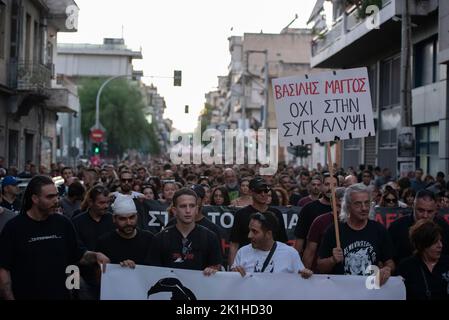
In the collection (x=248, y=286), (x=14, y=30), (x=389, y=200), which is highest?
(x=14, y=30)

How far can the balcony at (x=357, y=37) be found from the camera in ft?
85.0

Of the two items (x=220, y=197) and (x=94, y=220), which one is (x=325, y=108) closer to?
(x=94, y=220)

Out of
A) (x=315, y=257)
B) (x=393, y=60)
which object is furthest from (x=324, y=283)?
(x=393, y=60)

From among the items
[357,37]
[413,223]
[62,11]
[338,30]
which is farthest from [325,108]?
[62,11]

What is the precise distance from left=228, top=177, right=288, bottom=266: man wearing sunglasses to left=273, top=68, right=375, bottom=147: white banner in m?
1.18

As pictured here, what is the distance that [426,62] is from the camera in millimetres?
27969

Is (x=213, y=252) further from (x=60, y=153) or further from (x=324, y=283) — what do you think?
(x=60, y=153)

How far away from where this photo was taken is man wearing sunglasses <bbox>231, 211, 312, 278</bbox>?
7.09 m

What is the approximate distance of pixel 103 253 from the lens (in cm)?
745

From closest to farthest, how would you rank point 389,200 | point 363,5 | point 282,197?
point 389,200 → point 282,197 → point 363,5

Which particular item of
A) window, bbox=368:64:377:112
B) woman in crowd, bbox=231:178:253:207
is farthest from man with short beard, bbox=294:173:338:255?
window, bbox=368:64:377:112

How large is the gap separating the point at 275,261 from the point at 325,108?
178cm

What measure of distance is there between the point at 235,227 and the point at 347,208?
6.68ft

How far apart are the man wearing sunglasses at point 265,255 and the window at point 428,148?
1997 cm
